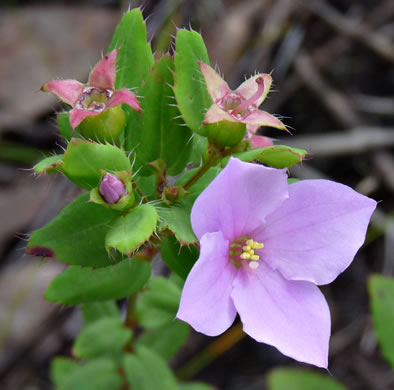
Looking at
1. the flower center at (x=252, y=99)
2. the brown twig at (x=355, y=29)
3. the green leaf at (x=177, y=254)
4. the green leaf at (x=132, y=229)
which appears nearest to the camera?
the green leaf at (x=132, y=229)

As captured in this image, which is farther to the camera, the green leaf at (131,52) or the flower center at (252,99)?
the green leaf at (131,52)

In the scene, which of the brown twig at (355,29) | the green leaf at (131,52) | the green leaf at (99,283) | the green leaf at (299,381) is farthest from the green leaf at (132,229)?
the brown twig at (355,29)

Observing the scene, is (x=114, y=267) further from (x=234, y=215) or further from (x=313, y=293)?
(x=313, y=293)

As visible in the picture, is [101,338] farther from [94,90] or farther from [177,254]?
[94,90]

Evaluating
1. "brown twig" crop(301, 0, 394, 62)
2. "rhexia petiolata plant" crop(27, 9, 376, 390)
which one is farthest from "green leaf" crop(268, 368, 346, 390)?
"brown twig" crop(301, 0, 394, 62)

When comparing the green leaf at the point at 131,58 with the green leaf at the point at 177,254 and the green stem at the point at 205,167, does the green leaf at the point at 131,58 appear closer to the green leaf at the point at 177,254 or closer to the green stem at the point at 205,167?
the green stem at the point at 205,167

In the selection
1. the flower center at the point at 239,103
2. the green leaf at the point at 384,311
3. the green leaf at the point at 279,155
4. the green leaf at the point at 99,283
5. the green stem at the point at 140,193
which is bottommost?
the green leaf at the point at 384,311

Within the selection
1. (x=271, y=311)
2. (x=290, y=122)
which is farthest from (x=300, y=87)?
(x=271, y=311)

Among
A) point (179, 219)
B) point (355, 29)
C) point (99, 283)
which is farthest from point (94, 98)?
point (355, 29)
